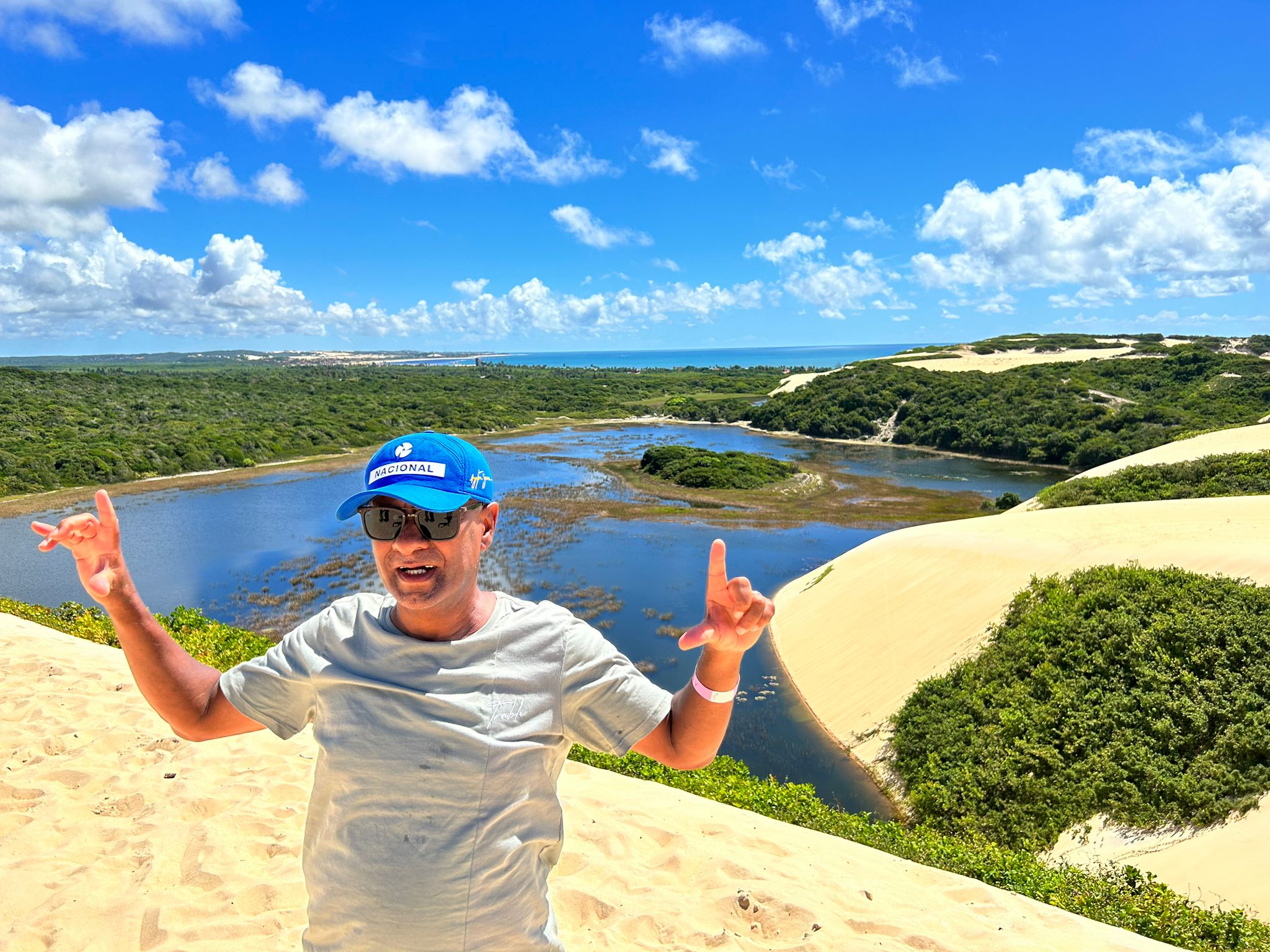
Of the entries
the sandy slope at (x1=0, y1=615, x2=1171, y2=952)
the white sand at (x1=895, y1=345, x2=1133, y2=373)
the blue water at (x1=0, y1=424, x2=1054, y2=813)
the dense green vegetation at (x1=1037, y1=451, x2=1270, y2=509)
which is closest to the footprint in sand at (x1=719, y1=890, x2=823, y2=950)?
the sandy slope at (x1=0, y1=615, x2=1171, y2=952)

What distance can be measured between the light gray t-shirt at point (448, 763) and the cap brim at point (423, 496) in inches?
11.8

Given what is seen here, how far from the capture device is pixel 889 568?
1770 centimetres

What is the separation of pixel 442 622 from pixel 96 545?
0.99 m

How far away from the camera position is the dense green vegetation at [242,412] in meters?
42.3

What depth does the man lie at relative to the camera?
6.07ft

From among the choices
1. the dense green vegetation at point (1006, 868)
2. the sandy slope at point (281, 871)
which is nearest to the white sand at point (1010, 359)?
the dense green vegetation at point (1006, 868)

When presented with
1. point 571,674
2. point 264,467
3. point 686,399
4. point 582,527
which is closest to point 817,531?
point 582,527

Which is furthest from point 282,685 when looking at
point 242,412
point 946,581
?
point 242,412

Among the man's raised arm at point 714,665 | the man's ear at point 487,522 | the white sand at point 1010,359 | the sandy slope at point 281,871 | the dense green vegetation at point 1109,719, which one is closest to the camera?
the man's raised arm at point 714,665

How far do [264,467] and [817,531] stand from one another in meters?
35.2

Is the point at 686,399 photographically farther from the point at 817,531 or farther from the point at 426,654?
the point at 426,654

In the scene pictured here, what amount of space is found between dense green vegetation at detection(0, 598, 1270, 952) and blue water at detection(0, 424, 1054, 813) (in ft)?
12.0

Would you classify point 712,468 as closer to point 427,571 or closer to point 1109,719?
point 1109,719

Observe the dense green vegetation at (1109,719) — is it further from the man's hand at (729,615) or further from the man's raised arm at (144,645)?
the man's raised arm at (144,645)
